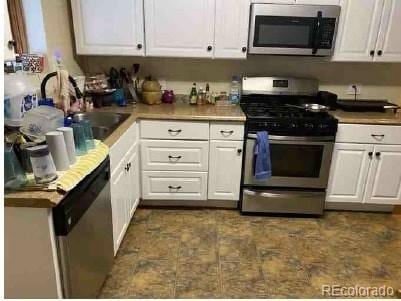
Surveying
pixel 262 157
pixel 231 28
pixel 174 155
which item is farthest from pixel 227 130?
pixel 231 28

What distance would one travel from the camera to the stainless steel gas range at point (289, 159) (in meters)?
2.30

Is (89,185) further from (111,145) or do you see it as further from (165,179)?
(165,179)

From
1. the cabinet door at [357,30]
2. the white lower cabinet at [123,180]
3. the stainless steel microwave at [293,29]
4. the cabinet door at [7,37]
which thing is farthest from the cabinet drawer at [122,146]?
the cabinet door at [357,30]

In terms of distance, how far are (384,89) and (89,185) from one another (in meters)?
2.75

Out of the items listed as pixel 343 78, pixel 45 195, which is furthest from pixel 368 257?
pixel 45 195

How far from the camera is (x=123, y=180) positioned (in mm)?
1992

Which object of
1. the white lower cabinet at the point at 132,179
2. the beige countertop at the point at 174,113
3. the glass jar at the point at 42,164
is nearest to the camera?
the glass jar at the point at 42,164

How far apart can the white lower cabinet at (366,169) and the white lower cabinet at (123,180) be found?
1.58 meters

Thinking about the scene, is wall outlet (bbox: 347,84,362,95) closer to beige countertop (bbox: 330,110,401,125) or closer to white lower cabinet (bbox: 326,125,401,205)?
beige countertop (bbox: 330,110,401,125)

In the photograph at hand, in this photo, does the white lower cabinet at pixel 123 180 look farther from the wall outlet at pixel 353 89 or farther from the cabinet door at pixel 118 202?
the wall outlet at pixel 353 89

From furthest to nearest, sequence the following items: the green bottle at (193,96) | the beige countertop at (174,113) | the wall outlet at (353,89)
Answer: the wall outlet at (353,89), the green bottle at (193,96), the beige countertop at (174,113)

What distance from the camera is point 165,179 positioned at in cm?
252

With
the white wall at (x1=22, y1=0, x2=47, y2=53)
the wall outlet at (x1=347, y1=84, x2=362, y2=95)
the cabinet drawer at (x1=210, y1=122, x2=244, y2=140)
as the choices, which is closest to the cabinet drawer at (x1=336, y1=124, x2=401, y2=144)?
the wall outlet at (x1=347, y1=84, x2=362, y2=95)

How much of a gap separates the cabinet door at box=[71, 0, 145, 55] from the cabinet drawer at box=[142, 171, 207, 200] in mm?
1016
